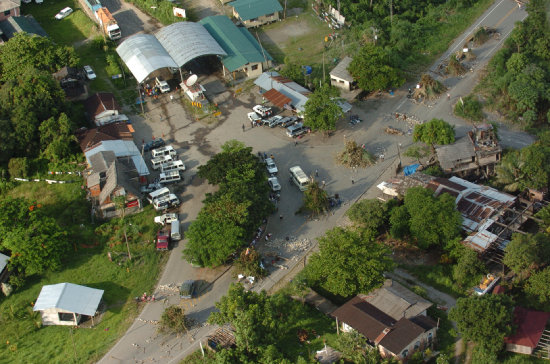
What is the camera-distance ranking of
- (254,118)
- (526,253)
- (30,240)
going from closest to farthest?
(526,253) → (30,240) → (254,118)

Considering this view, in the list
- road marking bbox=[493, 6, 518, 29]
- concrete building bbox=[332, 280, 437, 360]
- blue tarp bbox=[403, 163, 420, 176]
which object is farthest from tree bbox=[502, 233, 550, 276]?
road marking bbox=[493, 6, 518, 29]

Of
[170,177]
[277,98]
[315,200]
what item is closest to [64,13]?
[277,98]

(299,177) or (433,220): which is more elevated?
(299,177)

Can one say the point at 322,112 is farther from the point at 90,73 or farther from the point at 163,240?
the point at 90,73

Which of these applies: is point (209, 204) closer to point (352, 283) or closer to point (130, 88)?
point (352, 283)

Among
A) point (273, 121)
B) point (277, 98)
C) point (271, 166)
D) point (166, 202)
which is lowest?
point (271, 166)

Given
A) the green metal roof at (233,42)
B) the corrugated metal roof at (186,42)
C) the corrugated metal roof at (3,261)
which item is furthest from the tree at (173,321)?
the green metal roof at (233,42)

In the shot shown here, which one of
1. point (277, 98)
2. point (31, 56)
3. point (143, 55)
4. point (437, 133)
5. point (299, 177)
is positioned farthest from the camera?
point (143, 55)
